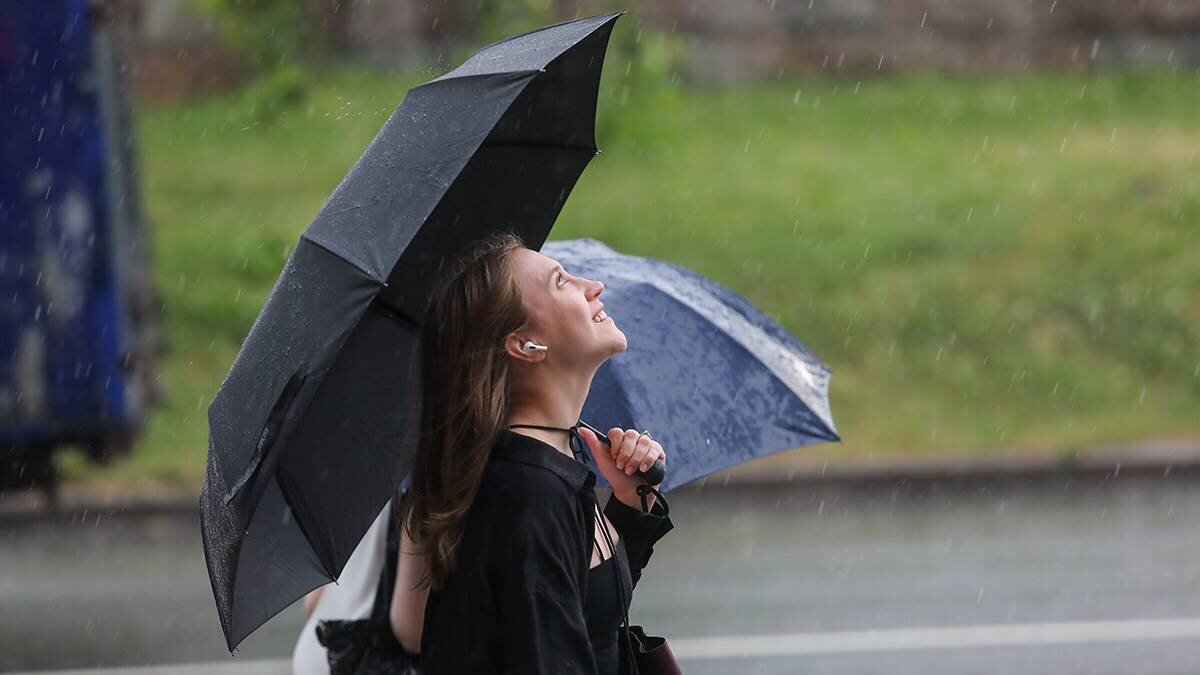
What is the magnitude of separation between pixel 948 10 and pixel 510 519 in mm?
14819

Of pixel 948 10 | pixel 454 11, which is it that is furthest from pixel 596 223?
pixel 948 10

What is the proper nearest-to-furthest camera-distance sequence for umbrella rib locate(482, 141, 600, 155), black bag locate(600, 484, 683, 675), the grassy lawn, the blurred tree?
1. black bag locate(600, 484, 683, 675)
2. umbrella rib locate(482, 141, 600, 155)
3. the grassy lawn
4. the blurred tree

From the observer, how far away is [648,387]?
11.5 ft

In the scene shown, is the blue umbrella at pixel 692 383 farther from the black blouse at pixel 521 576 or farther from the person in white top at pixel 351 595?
the black blouse at pixel 521 576

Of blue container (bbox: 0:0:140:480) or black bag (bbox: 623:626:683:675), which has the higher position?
black bag (bbox: 623:626:683:675)

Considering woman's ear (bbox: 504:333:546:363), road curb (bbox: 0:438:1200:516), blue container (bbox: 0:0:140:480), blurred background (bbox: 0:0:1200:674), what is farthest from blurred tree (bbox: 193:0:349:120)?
woman's ear (bbox: 504:333:546:363)

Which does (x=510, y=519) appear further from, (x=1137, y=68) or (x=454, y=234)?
(x=1137, y=68)

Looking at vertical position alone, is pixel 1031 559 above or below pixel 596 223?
above

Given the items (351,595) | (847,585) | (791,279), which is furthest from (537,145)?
(791,279)

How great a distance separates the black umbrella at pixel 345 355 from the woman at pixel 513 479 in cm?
12

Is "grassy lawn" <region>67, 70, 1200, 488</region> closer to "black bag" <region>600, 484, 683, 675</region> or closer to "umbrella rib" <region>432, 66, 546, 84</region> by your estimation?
"umbrella rib" <region>432, 66, 546, 84</region>

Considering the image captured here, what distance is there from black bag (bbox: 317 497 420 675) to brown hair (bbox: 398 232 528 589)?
73cm

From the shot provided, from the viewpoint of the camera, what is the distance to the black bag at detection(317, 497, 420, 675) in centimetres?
329

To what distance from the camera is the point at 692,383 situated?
355 centimetres
